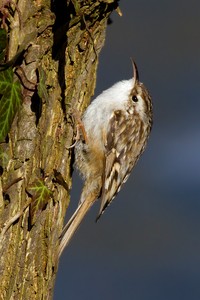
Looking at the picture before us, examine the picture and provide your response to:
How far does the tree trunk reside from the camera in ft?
5.13

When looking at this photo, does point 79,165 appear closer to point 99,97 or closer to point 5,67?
point 99,97

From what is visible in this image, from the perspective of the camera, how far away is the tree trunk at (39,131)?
156 centimetres

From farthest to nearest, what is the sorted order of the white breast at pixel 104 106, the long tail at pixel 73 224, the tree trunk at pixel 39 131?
the white breast at pixel 104 106 < the long tail at pixel 73 224 < the tree trunk at pixel 39 131

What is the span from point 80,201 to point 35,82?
34.2 inches

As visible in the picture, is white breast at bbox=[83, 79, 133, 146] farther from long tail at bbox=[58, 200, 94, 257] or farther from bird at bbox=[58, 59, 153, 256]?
long tail at bbox=[58, 200, 94, 257]

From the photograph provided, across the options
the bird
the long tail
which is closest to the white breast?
the bird

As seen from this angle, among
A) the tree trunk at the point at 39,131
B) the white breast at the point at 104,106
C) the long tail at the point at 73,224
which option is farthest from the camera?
the white breast at the point at 104,106

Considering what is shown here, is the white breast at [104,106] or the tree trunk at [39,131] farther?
the white breast at [104,106]

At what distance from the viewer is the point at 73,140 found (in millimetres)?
1947

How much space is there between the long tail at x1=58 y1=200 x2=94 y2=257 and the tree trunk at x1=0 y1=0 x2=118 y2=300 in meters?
0.13

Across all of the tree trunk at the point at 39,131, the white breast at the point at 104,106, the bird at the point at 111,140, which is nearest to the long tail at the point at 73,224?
the bird at the point at 111,140

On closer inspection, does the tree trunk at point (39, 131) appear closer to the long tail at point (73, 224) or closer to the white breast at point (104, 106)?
the long tail at point (73, 224)

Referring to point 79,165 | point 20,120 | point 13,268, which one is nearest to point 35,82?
point 20,120

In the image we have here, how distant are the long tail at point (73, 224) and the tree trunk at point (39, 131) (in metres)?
0.13
